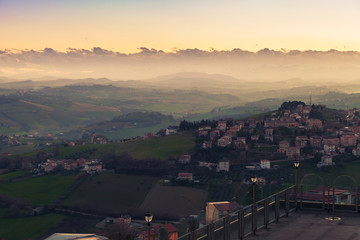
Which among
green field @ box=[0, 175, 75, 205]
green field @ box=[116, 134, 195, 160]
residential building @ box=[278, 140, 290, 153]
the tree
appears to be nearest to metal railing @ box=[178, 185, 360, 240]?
the tree

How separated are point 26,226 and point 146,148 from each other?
6163 cm

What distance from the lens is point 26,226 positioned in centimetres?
10006

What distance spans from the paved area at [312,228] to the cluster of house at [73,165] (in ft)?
401

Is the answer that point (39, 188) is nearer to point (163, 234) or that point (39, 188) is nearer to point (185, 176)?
point (185, 176)

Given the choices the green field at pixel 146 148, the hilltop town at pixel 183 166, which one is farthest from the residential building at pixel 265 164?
the green field at pixel 146 148

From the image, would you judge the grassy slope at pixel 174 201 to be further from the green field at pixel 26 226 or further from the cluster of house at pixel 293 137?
the cluster of house at pixel 293 137

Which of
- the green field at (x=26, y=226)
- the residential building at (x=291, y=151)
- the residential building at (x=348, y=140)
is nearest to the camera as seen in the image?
the green field at (x=26, y=226)

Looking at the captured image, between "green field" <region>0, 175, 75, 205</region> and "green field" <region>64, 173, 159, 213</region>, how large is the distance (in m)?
4.45

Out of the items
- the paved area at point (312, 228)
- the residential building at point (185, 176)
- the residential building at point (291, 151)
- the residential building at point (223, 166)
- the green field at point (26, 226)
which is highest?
the paved area at point (312, 228)

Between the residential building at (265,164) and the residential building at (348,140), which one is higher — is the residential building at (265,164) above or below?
below

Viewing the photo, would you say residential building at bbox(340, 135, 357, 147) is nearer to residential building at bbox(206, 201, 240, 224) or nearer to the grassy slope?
the grassy slope

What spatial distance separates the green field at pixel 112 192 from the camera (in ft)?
374

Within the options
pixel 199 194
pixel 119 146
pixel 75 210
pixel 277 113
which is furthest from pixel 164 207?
pixel 277 113

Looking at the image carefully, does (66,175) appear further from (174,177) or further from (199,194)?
(199,194)
